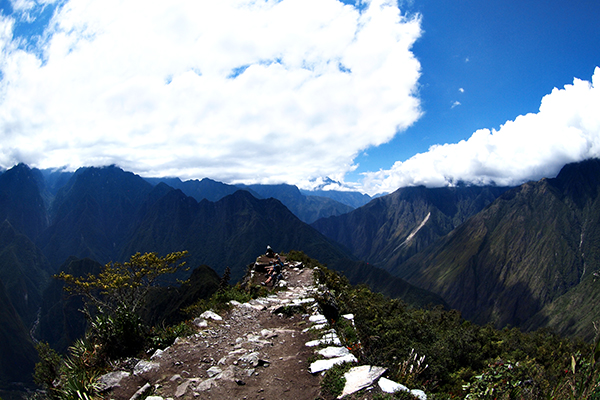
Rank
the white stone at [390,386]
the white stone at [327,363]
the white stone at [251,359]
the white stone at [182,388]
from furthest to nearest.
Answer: the white stone at [251,359]
the white stone at [327,363]
the white stone at [182,388]
the white stone at [390,386]

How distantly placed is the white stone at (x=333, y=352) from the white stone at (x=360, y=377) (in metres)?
1.09

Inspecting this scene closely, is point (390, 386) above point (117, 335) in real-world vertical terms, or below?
below

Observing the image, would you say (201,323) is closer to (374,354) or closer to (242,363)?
(242,363)

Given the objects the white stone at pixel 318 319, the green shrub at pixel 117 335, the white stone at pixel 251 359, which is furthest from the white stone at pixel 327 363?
the green shrub at pixel 117 335

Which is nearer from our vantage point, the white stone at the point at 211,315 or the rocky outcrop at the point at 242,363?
the rocky outcrop at the point at 242,363

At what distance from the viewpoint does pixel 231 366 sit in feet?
31.1

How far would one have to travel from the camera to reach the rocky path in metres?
7.91

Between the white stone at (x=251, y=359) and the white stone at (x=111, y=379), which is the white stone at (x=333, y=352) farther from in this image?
the white stone at (x=111, y=379)

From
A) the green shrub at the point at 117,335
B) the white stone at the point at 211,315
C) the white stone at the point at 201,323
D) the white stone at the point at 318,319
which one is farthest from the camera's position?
the white stone at the point at 211,315

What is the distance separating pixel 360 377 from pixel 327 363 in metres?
1.46

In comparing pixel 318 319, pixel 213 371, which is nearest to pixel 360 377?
pixel 213 371

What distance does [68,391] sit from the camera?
7508 millimetres

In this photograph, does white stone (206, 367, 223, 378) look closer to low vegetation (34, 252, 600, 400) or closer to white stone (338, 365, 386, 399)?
low vegetation (34, 252, 600, 400)

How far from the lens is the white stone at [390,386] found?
22.4ft
